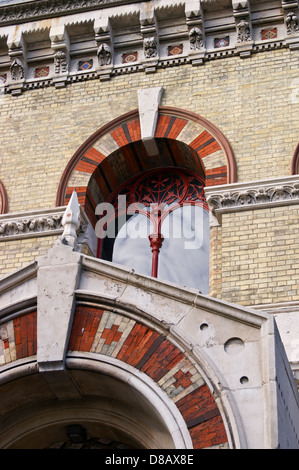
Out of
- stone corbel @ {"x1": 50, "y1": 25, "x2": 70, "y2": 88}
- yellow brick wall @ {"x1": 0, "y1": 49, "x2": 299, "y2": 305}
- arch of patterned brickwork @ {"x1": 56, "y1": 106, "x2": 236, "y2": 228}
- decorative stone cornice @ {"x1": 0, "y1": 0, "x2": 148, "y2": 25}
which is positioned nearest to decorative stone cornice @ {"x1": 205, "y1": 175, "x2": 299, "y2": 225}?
yellow brick wall @ {"x1": 0, "y1": 49, "x2": 299, "y2": 305}

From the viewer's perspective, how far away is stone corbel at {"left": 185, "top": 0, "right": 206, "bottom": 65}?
18.9 metres

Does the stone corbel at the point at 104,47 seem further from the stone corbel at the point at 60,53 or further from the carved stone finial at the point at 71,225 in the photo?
the carved stone finial at the point at 71,225

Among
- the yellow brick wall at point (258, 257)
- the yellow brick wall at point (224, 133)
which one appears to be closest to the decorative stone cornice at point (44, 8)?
the yellow brick wall at point (224, 133)

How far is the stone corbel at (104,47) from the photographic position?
63.4 ft

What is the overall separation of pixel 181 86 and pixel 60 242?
7123mm

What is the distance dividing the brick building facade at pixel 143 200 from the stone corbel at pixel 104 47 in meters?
0.05

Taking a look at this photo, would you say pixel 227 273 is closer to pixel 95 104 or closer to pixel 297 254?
pixel 297 254

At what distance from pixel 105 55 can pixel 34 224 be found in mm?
4310

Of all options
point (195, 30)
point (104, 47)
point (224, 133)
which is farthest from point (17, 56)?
point (224, 133)

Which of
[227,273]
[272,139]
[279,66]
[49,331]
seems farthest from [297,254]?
[49,331]

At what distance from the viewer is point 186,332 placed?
1127 cm

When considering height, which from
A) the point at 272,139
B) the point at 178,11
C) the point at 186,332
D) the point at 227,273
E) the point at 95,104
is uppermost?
the point at 178,11

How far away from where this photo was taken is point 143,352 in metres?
11.4

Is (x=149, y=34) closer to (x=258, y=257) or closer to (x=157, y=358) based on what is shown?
(x=258, y=257)
